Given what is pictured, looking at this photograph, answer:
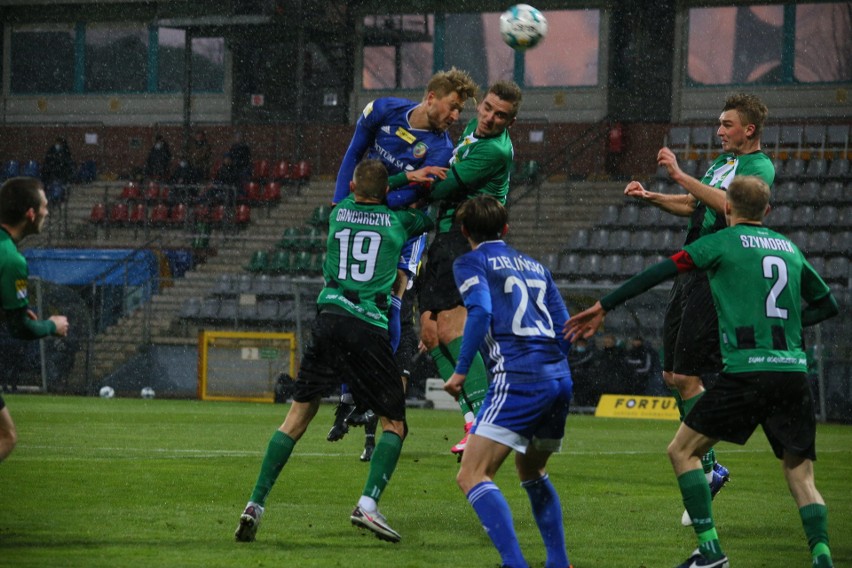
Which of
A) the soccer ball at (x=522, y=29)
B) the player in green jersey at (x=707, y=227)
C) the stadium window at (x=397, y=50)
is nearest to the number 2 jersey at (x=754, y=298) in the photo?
the player in green jersey at (x=707, y=227)

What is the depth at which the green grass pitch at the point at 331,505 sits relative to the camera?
677 cm

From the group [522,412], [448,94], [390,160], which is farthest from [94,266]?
[522,412]

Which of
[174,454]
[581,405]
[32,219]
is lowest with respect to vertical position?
[581,405]

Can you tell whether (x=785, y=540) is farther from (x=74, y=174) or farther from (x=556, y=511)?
(x=74, y=174)

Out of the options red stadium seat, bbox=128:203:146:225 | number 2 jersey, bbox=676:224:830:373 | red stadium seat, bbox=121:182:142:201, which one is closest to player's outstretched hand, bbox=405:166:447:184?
number 2 jersey, bbox=676:224:830:373

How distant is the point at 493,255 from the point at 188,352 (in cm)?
2007

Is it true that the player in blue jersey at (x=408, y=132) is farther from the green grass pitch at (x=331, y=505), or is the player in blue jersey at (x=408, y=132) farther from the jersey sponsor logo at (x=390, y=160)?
the green grass pitch at (x=331, y=505)

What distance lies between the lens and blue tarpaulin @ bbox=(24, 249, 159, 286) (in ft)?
91.4

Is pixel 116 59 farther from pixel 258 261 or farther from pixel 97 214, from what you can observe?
pixel 258 261

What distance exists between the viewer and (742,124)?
8328 millimetres

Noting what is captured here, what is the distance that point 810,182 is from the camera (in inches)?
1059

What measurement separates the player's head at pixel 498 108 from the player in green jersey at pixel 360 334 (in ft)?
3.08

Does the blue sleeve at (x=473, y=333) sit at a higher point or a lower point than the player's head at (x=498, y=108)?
lower

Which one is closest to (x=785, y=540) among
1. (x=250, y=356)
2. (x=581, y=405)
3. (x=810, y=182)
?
(x=581, y=405)
